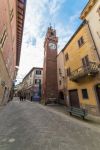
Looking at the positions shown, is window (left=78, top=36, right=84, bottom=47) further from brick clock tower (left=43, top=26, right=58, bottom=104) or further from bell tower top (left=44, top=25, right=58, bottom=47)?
bell tower top (left=44, top=25, right=58, bottom=47)

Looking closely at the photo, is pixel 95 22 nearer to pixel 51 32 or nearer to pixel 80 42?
pixel 80 42

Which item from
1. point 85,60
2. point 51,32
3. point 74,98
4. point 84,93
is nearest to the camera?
point 84,93

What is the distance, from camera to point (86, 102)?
13.5 metres

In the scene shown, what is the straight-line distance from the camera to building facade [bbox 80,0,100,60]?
1282 cm

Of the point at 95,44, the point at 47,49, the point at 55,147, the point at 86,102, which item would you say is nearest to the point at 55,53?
the point at 47,49

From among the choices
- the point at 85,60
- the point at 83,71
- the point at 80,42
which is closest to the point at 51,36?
the point at 80,42

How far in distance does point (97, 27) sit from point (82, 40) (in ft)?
8.87

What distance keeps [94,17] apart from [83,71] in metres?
7.05

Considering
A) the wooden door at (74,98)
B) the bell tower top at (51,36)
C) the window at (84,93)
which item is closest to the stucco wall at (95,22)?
the window at (84,93)

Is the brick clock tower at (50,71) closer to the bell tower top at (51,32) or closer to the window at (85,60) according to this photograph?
the bell tower top at (51,32)

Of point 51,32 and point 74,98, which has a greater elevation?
point 51,32

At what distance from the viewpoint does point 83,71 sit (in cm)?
1305

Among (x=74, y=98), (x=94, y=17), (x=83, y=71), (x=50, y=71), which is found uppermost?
(x=94, y=17)

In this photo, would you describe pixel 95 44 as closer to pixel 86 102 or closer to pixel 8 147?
pixel 86 102
